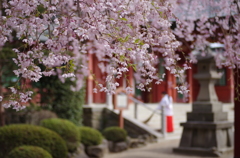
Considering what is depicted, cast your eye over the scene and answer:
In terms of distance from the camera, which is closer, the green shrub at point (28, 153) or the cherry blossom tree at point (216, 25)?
the cherry blossom tree at point (216, 25)

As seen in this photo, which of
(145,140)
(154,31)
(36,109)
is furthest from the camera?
(145,140)

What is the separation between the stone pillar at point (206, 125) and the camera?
1062 centimetres

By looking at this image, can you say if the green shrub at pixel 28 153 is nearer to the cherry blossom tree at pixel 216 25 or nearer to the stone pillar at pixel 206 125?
the cherry blossom tree at pixel 216 25

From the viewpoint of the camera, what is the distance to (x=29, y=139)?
8422 mm

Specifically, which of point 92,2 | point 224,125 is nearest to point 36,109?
point 224,125

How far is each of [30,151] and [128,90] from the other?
3563mm

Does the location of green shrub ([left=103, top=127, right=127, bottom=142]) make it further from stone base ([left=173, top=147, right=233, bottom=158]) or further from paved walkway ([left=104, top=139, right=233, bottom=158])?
stone base ([left=173, top=147, right=233, bottom=158])

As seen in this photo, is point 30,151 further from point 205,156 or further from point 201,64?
point 201,64

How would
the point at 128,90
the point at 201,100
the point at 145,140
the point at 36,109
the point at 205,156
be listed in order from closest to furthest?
the point at 128,90 → the point at 205,156 → the point at 201,100 → the point at 36,109 → the point at 145,140

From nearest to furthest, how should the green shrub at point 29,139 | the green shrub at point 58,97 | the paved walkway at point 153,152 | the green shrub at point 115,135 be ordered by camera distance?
the green shrub at point 29,139
the paved walkway at point 153,152
the green shrub at point 115,135
the green shrub at point 58,97

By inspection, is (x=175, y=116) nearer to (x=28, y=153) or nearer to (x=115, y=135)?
(x=115, y=135)

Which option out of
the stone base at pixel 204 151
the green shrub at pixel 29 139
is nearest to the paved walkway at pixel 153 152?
the stone base at pixel 204 151

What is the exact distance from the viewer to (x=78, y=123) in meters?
13.5

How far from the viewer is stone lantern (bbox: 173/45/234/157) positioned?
10617 millimetres
